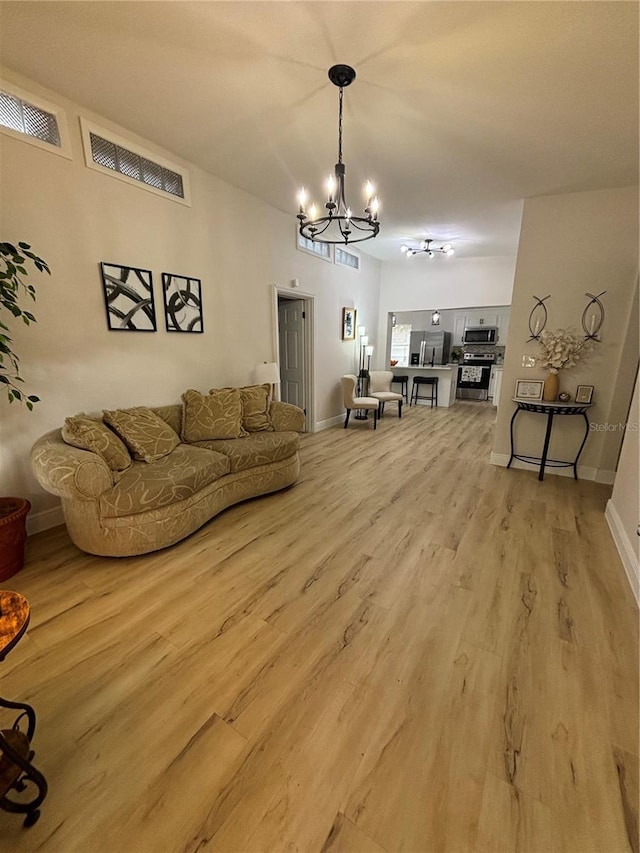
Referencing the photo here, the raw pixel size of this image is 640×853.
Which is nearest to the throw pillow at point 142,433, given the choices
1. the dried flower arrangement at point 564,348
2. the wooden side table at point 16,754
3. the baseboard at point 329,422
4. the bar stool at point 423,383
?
the wooden side table at point 16,754

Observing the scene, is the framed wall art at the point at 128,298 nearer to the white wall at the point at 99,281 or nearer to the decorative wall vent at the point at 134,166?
the white wall at the point at 99,281

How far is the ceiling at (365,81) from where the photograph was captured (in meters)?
1.71

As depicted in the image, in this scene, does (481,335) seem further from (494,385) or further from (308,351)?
(308,351)

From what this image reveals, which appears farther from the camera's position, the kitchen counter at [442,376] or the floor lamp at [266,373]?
the kitchen counter at [442,376]

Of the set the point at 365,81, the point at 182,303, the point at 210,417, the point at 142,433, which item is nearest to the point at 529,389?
the point at 365,81

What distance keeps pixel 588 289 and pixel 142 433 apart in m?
4.41

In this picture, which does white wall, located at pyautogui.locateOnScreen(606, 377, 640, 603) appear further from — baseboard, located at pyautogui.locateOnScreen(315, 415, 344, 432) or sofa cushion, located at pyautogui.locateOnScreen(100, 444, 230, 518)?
baseboard, located at pyautogui.locateOnScreen(315, 415, 344, 432)

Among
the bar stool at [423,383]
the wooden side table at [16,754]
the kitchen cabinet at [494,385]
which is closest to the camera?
the wooden side table at [16,754]

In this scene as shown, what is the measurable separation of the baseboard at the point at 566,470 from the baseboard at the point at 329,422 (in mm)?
2562

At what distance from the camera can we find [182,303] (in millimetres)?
3291

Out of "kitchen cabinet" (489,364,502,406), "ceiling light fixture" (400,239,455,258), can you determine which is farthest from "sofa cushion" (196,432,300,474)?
"kitchen cabinet" (489,364,502,406)

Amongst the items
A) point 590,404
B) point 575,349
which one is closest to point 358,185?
point 575,349

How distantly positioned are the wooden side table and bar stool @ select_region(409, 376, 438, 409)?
7.99 meters

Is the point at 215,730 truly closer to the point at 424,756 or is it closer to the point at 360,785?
the point at 360,785
